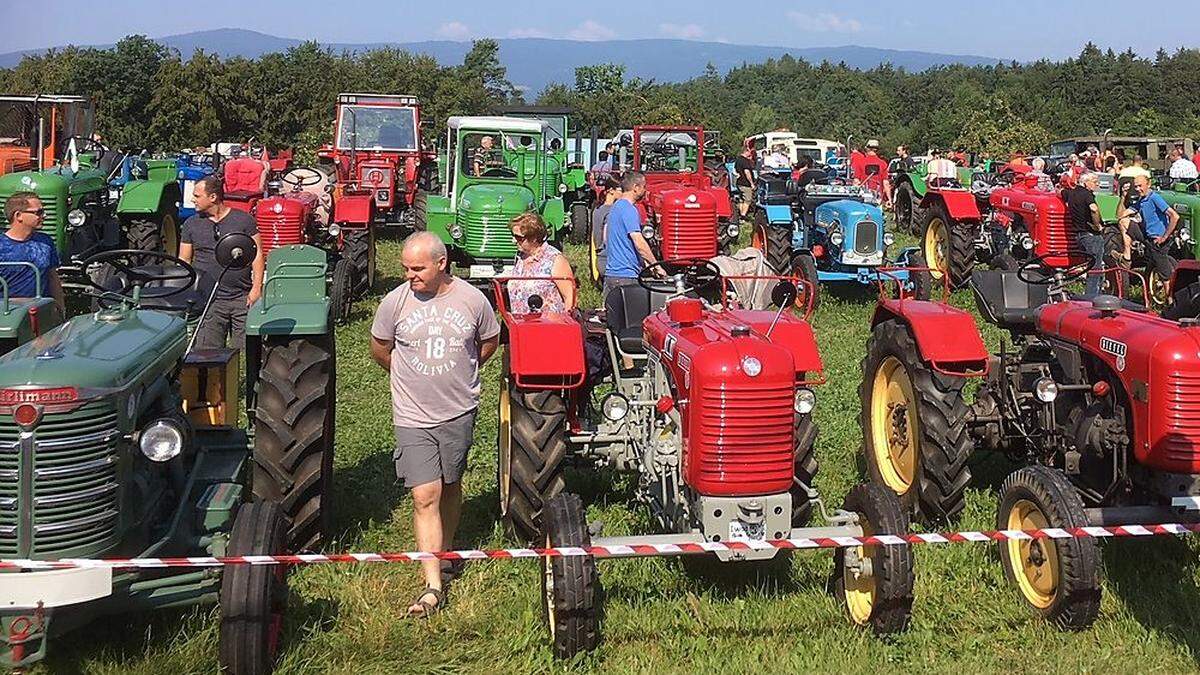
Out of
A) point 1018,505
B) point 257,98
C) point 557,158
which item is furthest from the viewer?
point 257,98

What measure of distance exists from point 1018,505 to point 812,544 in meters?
1.04

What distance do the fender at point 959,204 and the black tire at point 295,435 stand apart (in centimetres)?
856

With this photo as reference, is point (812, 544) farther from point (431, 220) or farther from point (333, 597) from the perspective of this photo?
point (431, 220)

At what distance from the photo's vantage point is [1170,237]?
1116 cm

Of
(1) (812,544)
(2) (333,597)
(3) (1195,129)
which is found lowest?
(2) (333,597)

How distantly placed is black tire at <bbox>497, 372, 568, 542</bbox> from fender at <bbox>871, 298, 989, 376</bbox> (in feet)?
5.47

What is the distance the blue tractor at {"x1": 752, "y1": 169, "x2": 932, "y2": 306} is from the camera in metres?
10.8

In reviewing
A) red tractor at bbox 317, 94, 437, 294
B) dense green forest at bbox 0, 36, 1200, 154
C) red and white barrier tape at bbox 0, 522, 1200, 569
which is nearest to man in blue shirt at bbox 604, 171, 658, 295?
red and white barrier tape at bbox 0, 522, 1200, 569

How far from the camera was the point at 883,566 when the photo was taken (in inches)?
151

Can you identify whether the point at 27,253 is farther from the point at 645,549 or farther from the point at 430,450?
the point at 645,549

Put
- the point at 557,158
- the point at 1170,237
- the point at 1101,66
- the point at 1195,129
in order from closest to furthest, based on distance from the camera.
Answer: the point at 1170,237
the point at 557,158
the point at 1195,129
the point at 1101,66

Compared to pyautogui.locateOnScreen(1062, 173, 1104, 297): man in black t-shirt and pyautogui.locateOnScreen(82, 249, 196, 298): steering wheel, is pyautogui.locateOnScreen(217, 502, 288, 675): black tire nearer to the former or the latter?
pyautogui.locateOnScreen(82, 249, 196, 298): steering wheel

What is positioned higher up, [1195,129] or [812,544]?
[1195,129]

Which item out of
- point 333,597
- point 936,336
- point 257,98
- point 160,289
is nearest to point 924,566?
point 936,336
